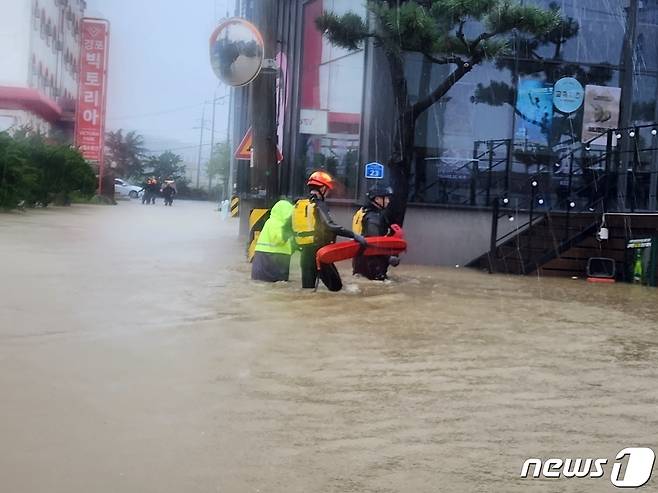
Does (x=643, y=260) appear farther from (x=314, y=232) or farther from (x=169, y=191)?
(x=169, y=191)

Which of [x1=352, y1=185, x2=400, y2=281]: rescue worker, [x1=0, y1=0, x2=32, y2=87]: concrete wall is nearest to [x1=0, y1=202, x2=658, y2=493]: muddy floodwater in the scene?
[x1=352, y1=185, x2=400, y2=281]: rescue worker

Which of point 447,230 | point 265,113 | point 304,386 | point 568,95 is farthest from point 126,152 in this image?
point 568,95

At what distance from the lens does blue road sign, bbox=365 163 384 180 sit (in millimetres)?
16453

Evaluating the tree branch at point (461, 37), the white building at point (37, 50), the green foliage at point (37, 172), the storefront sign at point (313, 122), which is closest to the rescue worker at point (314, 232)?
the white building at point (37, 50)

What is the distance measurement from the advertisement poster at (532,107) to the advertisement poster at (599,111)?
724mm

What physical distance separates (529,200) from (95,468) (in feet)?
45.1

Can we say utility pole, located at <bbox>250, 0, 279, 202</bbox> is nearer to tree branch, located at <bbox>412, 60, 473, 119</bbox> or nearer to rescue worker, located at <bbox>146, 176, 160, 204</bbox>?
rescue worker, located at <bbox>146, 176, 160, 204</bbox>

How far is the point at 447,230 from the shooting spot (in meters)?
16.5

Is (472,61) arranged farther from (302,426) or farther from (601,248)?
(302,426)

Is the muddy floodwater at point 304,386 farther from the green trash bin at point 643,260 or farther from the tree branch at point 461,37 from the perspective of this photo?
the tree branch at point 461,37

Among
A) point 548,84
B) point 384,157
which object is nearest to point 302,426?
point 384,157

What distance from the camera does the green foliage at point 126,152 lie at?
8.97m

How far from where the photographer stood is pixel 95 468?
4.00 metres

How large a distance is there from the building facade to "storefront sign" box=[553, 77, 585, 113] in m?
0.02
